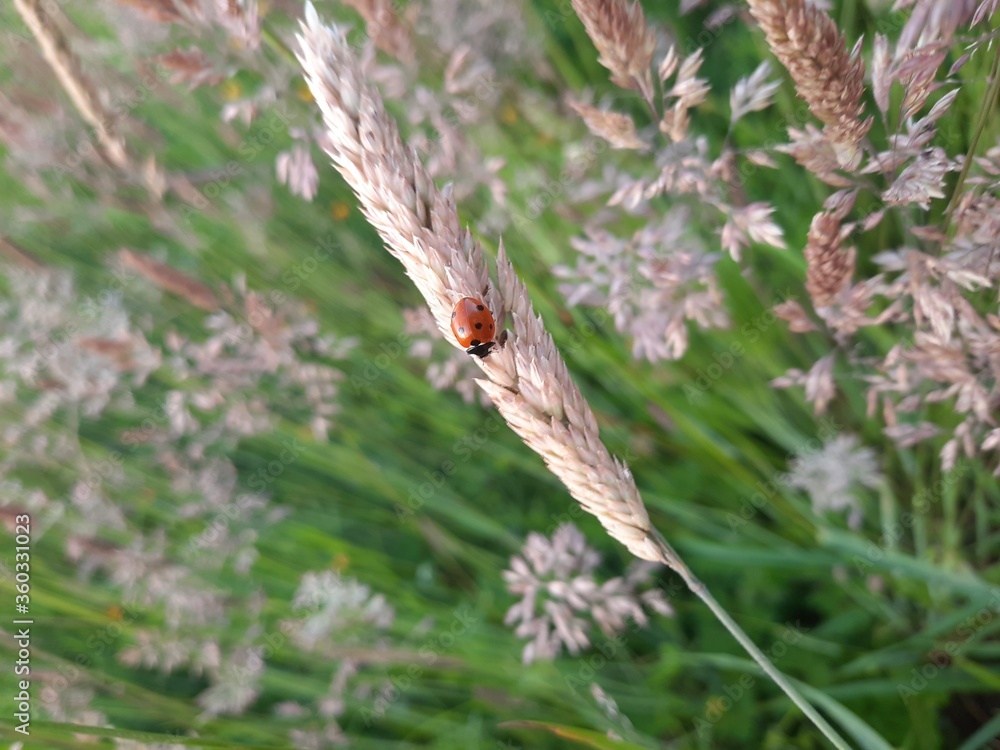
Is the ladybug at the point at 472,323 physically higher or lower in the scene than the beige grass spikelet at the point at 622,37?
lower

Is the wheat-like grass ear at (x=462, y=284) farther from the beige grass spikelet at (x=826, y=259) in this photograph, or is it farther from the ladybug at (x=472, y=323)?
the beige grass spikelet at (x=826, y=259)

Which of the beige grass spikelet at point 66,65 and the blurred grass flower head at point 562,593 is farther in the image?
the blurred grass flower head at point 562,593

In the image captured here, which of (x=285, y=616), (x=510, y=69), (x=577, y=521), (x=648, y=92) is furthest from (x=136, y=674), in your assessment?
(x=648, y=92)

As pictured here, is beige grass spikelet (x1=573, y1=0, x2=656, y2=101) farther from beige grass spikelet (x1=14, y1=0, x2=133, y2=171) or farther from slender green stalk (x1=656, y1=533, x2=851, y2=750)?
beige grass spikelet (x1=14, y1=0, x2=133, y2=171)

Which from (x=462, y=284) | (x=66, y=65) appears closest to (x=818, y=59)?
(x=462, y=284)

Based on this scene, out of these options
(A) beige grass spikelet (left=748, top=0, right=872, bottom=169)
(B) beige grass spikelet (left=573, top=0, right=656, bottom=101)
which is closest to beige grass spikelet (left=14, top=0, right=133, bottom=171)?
(B) beige grass spikelet (left=573, top=0, right=656, bottom=101)

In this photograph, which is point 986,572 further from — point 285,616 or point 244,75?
point 244,75

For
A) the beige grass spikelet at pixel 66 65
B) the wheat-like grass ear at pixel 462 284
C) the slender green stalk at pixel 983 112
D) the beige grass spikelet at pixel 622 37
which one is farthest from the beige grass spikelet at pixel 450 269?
the beige grass spikelet at pixel 66 65
